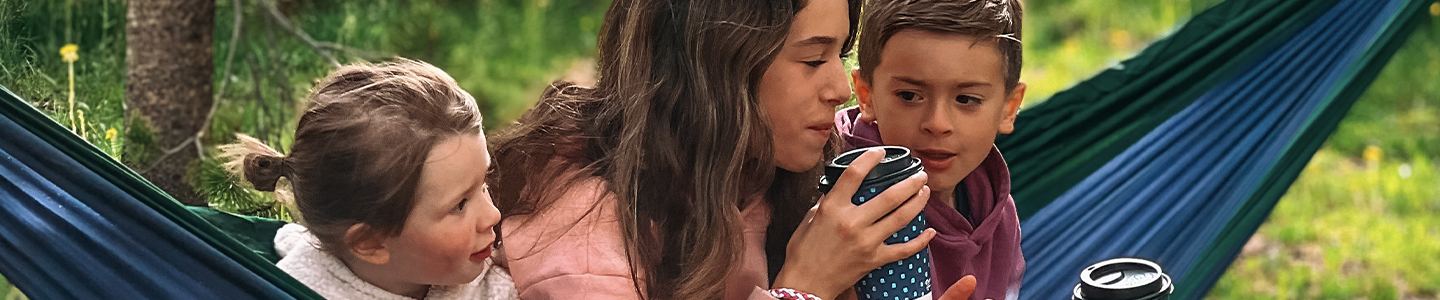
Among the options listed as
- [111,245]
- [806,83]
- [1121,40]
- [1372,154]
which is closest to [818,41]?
[806,83]

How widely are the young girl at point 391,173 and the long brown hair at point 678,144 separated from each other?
107mm

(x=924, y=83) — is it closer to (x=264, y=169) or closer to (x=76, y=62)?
(x=264, y=169)

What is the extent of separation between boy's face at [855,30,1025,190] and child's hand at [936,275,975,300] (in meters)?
0.23

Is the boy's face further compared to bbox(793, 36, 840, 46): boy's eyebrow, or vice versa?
the boy's face

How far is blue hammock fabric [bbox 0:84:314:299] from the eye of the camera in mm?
1455

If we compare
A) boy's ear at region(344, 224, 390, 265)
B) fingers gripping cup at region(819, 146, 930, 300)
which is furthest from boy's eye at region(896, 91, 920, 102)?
boy's ear at region(344, 224, 390, 265)

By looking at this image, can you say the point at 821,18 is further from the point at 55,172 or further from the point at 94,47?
the point at 94,47

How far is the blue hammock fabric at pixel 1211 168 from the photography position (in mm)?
2312

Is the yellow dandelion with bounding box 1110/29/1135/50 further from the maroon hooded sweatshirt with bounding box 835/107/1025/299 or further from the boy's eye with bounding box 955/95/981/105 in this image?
the boy's eye with bounding box 955/95/981/105

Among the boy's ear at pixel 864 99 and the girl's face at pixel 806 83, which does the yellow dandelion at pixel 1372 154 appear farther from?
the girl's face at pixel 806 83

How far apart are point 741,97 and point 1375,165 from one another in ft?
10.3

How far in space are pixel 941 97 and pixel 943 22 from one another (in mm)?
80

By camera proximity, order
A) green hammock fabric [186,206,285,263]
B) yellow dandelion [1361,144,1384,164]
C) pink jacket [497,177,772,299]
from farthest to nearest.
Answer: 1. yellow dandelion [1361,144,1384,164]
2. green hammock fabric [186,206,285,263]
3. pink jacket [497,177,772,299]

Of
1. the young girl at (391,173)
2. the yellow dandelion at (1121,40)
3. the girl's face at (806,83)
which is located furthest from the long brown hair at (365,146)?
the yellow dandelion at (1121,40)
